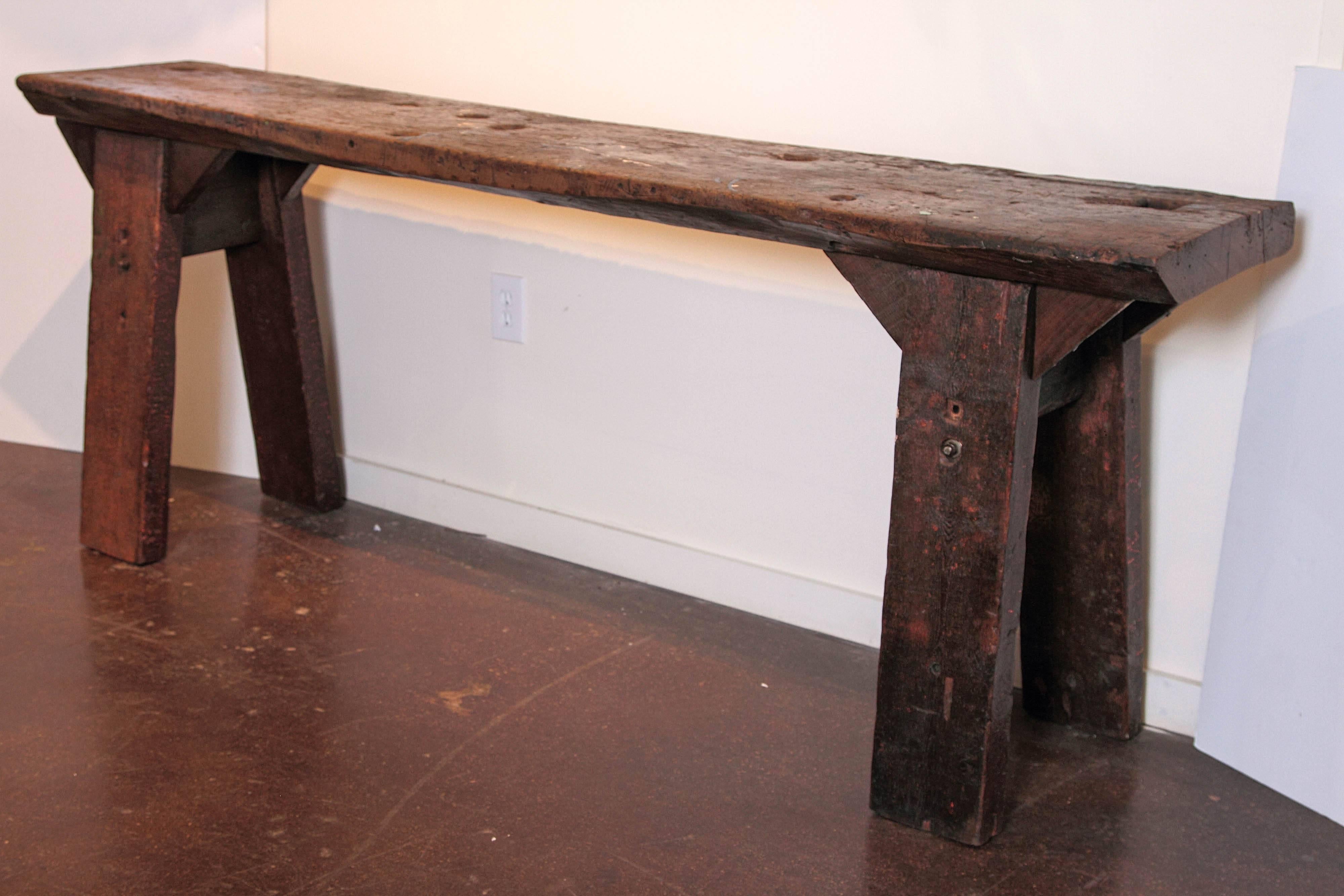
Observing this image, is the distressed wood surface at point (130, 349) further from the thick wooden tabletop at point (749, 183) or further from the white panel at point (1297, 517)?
the white panel at point (1297, 517)

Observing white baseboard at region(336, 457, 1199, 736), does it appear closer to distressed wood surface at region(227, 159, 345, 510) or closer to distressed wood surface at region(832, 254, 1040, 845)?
distressed wood surface at region(227, 159, 345, 510)

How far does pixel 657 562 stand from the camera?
2.30 meters

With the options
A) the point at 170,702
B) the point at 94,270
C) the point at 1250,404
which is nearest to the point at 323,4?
the point at 94,270

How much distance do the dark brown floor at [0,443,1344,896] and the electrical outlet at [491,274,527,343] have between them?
1.37ft

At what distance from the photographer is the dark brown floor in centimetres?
151

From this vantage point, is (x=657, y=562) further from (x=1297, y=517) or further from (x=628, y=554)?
(x=1297, y=517)

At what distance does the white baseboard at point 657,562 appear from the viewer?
1.89 metres

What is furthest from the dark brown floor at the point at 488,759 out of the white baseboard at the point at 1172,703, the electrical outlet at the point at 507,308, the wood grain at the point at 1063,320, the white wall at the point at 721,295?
the wood grain at the point at 1063,320

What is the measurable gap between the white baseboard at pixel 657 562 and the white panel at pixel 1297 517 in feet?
0.43

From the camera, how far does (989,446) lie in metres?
1.45

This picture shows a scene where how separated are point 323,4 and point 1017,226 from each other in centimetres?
154

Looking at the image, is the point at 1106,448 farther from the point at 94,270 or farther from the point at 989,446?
the point at 94,270

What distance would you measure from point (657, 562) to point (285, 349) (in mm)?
793

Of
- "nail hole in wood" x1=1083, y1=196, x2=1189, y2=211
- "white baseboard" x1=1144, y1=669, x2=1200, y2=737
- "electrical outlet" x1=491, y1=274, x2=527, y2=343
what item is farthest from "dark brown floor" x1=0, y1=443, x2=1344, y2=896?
"nail hole in wood" x1=1083, y1=196, x2=1189, y2=211
